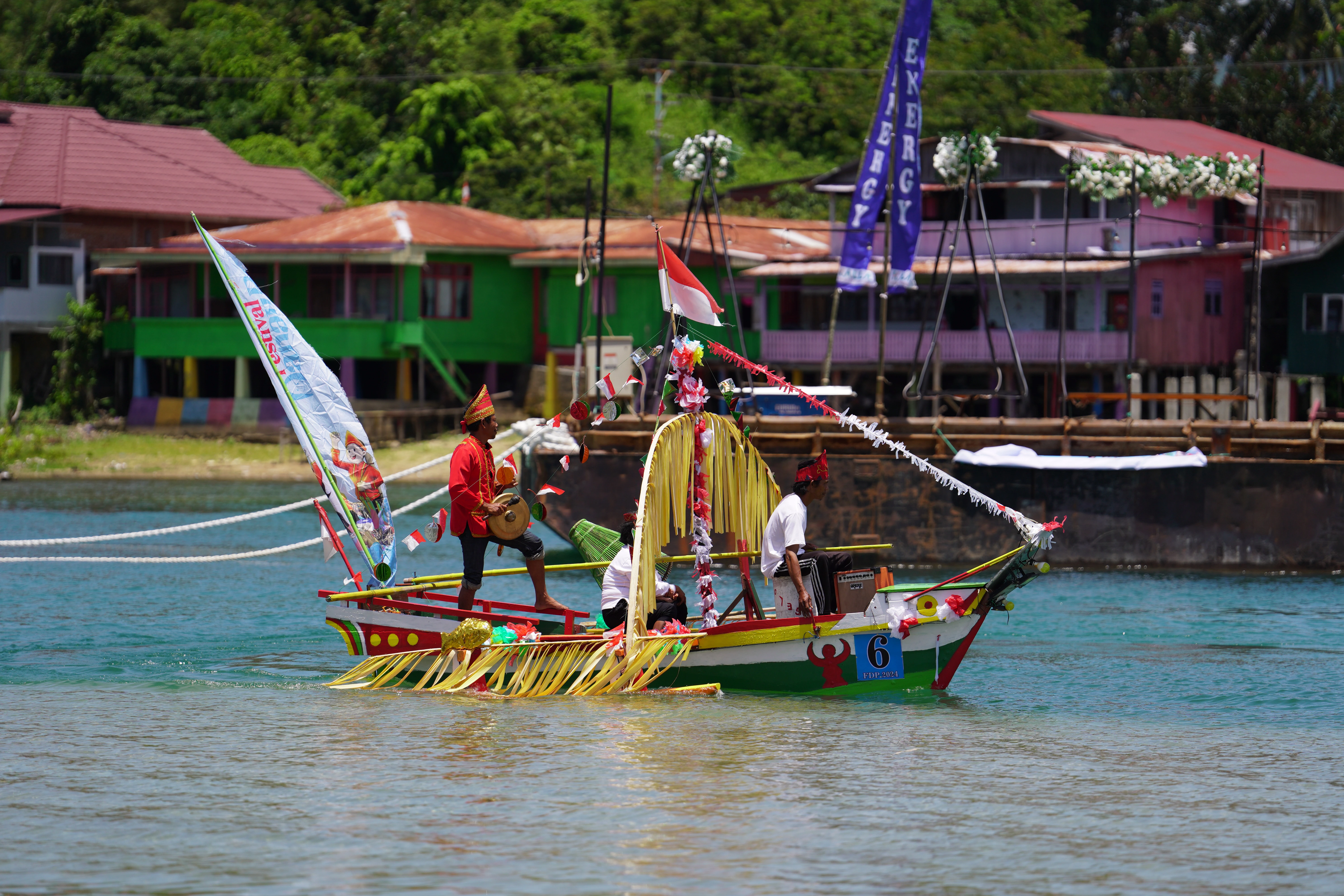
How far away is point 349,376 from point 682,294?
3544 cm

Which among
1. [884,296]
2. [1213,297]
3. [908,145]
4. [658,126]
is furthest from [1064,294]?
[658,126]

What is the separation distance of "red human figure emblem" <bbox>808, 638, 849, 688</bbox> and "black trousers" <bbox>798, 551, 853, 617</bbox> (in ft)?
1.03

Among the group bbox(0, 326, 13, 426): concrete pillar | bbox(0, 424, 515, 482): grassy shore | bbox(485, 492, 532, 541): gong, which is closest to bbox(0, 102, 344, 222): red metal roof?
bbox(0, 326, 13, 426): concrete pillar

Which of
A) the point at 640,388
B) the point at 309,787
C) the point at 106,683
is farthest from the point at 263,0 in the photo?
the point at 309,787

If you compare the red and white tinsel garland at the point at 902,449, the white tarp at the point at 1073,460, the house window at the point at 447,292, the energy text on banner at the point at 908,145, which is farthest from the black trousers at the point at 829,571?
the house window at the point at 447,292

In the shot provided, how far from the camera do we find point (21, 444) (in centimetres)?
4750

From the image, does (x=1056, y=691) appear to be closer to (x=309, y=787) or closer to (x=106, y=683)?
(x=309, y=787)

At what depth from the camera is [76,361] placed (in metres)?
51.7

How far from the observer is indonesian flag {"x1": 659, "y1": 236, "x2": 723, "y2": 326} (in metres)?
16.0

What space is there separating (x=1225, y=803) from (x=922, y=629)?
3.98m

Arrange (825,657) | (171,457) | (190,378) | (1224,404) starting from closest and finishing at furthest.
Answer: (825,657)
(1224,404)
(171,457)
(190,378)

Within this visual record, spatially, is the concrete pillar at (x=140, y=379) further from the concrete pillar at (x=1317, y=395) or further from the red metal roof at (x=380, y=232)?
the concrete pillar at (x=1317, y=395)

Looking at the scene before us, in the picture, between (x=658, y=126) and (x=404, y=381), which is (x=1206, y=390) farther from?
(x=658, y=126)

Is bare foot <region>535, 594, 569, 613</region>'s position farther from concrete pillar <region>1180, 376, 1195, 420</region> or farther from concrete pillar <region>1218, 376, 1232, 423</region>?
concrete pillar <region>1180, 376, 1195, 420</region>
